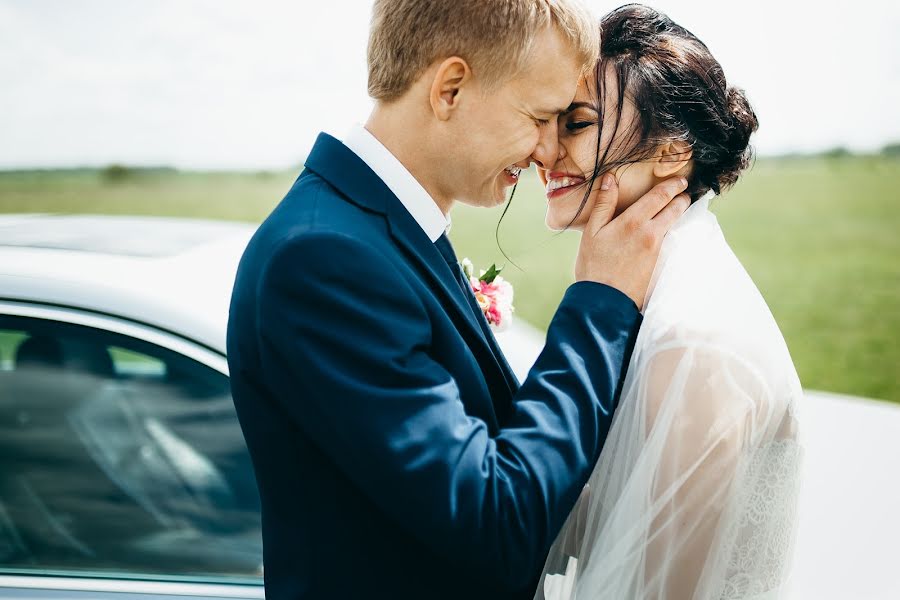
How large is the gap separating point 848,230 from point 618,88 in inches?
901

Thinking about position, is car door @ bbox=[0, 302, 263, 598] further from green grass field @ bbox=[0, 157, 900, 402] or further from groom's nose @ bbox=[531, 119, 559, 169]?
green grass field @ bbox=[0, 157, 900, 402]

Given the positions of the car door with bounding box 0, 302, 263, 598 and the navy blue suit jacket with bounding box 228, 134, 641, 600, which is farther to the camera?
the car door with bounding box 0, 302, 263, 598

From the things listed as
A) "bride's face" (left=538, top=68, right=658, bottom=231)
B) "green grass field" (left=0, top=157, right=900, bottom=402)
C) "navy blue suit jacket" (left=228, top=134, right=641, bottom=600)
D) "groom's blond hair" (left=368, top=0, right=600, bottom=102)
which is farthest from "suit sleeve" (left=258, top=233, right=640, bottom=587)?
"green grass field" (left=0, top=157, right=900, bottom=402)

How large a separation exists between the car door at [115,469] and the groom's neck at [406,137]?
2.50 feet

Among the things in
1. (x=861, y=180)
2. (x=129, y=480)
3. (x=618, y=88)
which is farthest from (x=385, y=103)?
(x=861, y=180)

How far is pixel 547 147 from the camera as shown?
1.72 metres

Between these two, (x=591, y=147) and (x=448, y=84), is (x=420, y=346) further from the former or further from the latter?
(x=591, y=147)

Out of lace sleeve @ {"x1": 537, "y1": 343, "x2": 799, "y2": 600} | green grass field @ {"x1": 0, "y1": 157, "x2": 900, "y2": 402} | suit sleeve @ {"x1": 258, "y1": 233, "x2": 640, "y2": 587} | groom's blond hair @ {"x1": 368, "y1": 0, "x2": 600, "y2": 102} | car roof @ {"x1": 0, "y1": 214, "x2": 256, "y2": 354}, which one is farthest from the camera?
green grass field @ {"x1": 0, "y1": 157, "x2": 900, "y2": 402}

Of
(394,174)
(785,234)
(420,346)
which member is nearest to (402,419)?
(420,346)

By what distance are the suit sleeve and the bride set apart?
1.11ft

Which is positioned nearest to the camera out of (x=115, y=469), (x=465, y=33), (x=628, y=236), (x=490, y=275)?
(x=465, y=33)

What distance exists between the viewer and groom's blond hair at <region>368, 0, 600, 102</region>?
1.39m

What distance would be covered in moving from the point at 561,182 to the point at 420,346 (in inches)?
29.1

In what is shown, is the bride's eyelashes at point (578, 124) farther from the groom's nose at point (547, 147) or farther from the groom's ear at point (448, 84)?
the groom's ear at point (448, 84)
